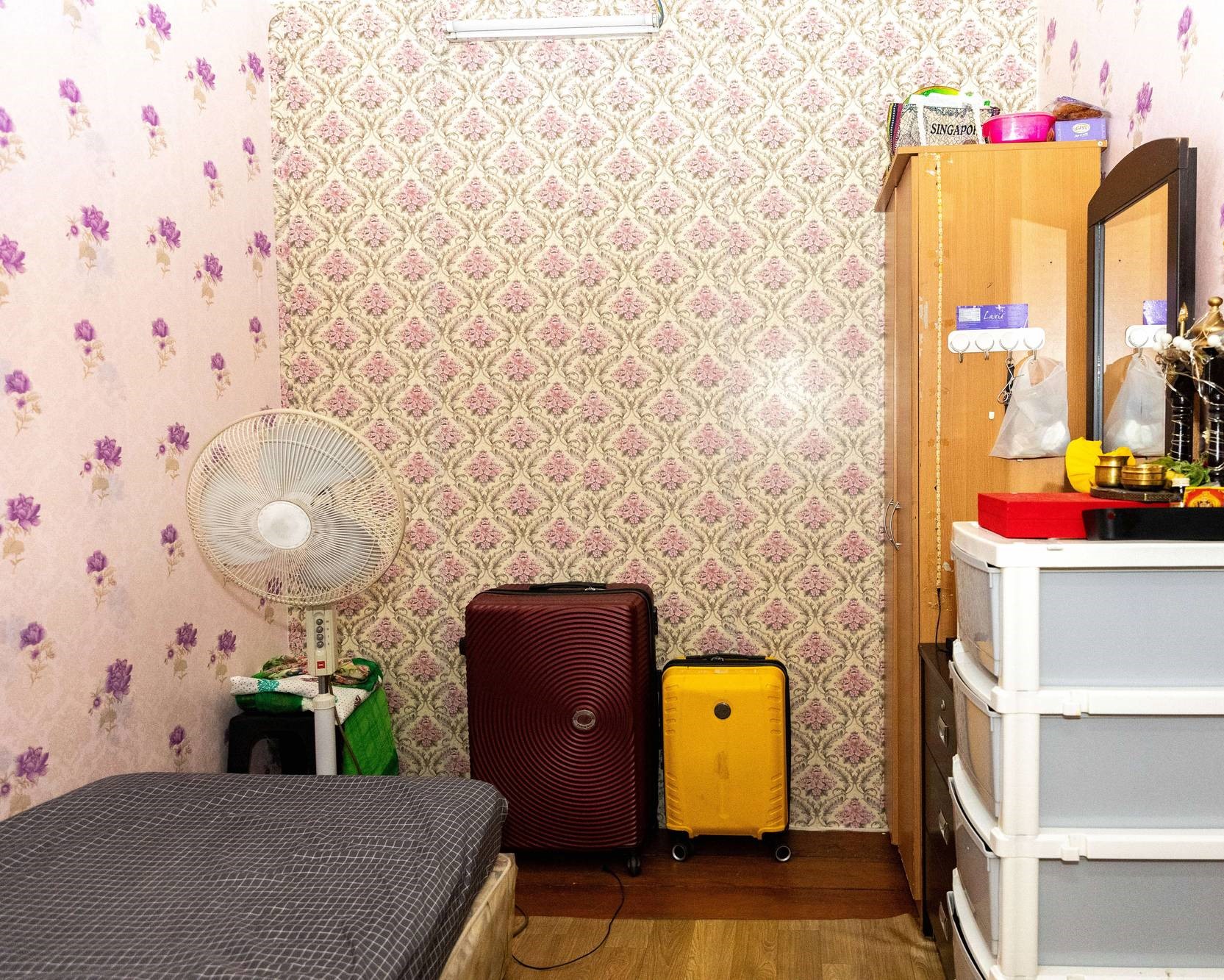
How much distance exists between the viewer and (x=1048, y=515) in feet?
5.07

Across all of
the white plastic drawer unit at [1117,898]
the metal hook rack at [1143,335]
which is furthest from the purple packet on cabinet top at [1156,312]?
the white plastic drawer unit at [1117,898]

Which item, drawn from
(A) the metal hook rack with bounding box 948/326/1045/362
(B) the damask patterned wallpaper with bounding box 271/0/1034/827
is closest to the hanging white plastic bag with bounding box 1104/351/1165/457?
(A) the metal hook rack with bounding box 948/326/1045/362

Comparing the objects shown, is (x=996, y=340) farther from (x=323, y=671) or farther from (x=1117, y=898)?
(x=323, y=671)

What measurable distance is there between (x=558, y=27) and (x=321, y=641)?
6.52 ft

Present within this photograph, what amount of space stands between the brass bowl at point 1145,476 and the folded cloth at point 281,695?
2.08 meters

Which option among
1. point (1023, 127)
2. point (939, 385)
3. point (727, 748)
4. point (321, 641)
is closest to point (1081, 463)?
point (939, 385)

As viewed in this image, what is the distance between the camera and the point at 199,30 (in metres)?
2.73

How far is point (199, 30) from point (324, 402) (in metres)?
1.16

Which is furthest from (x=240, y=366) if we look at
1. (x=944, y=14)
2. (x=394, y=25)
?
(x=944, y=14)

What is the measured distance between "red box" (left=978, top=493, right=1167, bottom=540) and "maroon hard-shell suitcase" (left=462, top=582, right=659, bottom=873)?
1.36 m

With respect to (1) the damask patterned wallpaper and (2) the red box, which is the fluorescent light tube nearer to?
(1) the damask patterned wallpaper

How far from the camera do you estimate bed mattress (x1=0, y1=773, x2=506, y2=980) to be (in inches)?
49.4

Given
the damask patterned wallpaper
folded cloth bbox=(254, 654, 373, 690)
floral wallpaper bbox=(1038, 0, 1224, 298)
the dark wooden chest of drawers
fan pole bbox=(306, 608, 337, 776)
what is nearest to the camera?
floral wallpaper bbox=(1038, 0, 1224, 298)

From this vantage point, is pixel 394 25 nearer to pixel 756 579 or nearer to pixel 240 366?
pixel 240 366
